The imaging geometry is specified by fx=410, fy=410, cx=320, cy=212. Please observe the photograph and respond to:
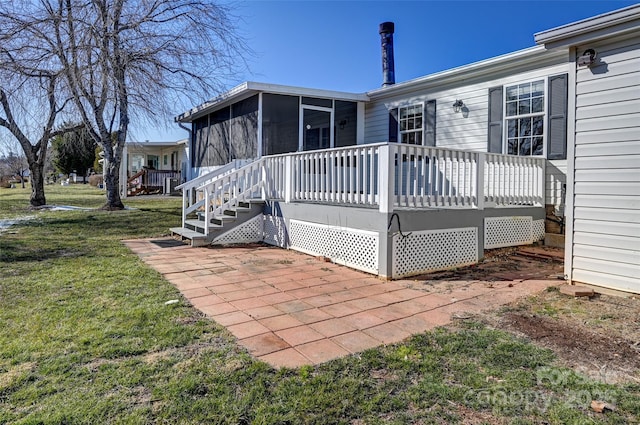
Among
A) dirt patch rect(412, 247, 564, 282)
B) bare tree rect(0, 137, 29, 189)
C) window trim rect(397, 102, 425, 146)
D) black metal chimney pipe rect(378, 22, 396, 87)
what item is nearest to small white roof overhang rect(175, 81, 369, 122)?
window trim rect(397, 102, 425, 146)

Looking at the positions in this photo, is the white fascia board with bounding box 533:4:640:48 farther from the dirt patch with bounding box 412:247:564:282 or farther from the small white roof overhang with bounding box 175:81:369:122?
the small white roof overhang with bounding box 175:81:369:122

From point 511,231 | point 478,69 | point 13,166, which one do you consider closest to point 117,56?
point 478,69

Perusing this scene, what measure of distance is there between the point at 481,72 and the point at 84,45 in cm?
927

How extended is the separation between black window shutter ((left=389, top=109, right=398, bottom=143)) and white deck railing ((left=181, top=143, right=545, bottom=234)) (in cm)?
301

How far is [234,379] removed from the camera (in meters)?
2.31

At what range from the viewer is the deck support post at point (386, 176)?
477 centimetres

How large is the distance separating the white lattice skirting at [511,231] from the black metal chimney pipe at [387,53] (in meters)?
5.78

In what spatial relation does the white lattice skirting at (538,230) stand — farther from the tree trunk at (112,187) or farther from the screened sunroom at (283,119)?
the tree trunk at (112,187)

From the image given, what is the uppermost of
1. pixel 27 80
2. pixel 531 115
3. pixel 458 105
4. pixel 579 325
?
pixel 27 80

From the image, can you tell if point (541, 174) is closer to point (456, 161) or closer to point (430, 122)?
point (456, 161)

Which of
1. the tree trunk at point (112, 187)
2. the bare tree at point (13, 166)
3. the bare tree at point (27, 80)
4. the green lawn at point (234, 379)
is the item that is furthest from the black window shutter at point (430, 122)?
the bare tree at point (13, 166)

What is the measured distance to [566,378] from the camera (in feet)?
7.72

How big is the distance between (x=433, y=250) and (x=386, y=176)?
1.20 metres

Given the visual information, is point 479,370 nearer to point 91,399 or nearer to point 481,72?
point 91,399
